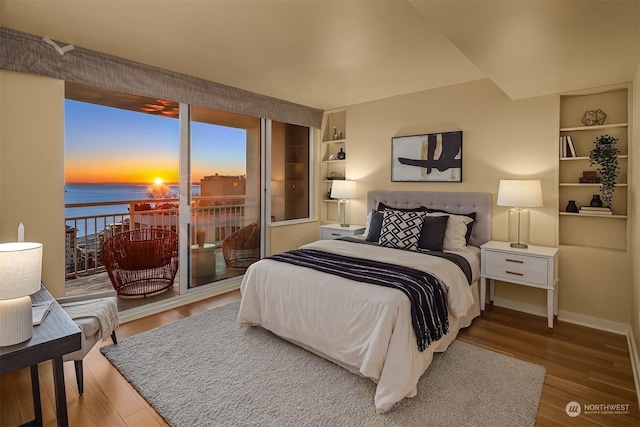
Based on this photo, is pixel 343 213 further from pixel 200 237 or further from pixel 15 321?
pixel 15 321

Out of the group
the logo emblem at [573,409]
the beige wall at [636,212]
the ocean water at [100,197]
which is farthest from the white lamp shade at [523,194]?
the ocean water at [100,197]

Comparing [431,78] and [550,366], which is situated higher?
[431,78]

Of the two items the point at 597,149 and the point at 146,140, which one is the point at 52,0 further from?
the point at 597,149

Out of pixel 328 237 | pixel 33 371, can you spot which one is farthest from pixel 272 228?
pixel 33 371

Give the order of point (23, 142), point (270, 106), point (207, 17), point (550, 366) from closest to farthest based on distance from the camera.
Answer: point (207, 17) < point (550, 366) < point (23, 142) < point (270, 106)

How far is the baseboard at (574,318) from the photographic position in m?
2.95

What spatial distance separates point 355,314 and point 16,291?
1.73 metres

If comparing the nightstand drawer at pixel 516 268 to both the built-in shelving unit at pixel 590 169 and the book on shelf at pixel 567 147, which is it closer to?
the built-in shelving unit at pixel 590 169

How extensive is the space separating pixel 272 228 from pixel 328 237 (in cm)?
81

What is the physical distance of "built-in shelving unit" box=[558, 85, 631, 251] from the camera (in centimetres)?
295

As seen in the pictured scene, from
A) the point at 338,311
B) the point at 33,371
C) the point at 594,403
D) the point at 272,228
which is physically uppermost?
the point at 272,228

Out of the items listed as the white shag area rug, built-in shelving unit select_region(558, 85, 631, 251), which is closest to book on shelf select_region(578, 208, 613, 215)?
built-in shelving unit select_region(558, 85, 631, 251)

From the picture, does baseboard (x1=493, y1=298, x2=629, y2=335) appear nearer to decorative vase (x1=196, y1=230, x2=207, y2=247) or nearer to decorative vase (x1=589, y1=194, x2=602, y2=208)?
decorative vase (x1=589, y1=194, x2=602, y2=208)

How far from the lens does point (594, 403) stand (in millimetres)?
1981
